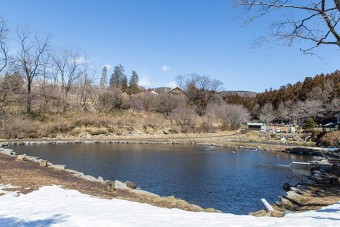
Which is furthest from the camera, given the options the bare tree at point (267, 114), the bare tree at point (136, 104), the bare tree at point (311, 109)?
the bare tree at point (267, 114)

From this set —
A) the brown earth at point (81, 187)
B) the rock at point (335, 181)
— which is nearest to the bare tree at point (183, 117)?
the rock at point (335, 181)

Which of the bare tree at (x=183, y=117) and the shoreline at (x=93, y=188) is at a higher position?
the bare tree at (x=183, y=117)

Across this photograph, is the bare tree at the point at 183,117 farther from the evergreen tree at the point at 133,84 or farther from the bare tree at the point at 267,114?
the bare tree at the point at 267,114

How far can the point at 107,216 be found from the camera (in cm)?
740

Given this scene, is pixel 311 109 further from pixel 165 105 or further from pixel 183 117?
pixel 165 105

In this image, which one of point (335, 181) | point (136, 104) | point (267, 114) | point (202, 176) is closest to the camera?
point (335, 181)

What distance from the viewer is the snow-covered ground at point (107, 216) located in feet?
22.7

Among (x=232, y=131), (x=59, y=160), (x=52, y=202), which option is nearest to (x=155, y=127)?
(x=232, y=131)

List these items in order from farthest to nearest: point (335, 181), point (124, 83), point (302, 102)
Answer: point (124, 83)
point (302, 102)
point (335, 181)

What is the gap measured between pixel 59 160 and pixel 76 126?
941 inches

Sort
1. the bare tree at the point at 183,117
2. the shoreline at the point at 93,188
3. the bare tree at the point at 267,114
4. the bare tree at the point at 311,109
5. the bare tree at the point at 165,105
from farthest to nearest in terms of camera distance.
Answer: the bare tree at the point at 267,114
the bare tree at the point at 311,109
the bare tree at the point at 165,105
the bare tree at the point at 183,117
the shoreline at the point at 93,188

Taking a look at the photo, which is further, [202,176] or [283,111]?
[283,111]

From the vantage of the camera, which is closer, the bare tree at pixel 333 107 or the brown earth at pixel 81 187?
the brown earth at pixel 81 187

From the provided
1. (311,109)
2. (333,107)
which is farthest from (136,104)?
(333,107)
